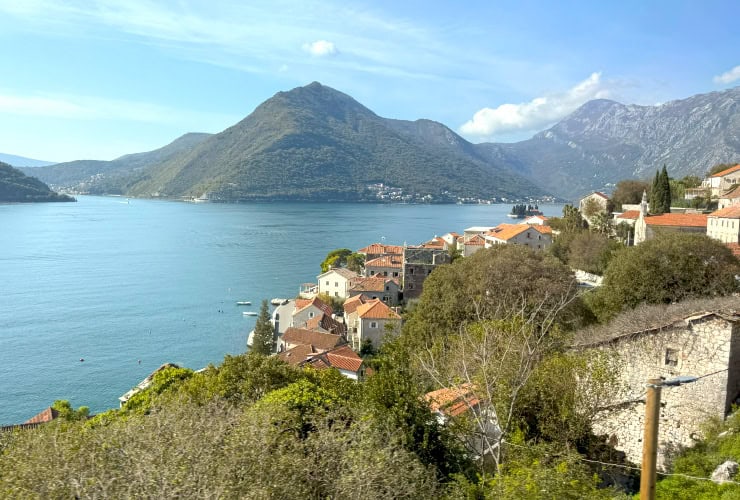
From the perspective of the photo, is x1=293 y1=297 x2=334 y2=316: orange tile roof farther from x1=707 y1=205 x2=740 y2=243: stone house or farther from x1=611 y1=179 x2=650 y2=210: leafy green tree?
x1=611 y1=179 x2=650 y2=210: leafy green tree

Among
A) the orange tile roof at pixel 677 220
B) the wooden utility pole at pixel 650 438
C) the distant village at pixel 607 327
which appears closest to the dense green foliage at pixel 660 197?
the distant village at pixel 607 327

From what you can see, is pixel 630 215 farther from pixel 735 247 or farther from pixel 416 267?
pixel 416 267

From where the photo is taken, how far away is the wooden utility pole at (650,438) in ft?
13.0

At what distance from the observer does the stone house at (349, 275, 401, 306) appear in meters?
45.4

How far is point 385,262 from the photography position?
5222cm

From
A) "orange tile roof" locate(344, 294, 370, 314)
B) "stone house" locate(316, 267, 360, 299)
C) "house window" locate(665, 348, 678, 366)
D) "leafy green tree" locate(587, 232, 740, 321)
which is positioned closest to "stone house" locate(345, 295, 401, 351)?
"orange tile roof" locate(344, 294, 370, 314)

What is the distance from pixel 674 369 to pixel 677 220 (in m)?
29.6

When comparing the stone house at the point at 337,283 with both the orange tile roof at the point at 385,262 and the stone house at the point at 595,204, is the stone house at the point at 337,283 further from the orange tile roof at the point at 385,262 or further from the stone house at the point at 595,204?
the stone house at the point at 595,204

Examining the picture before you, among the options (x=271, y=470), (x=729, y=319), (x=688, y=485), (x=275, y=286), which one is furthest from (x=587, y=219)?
(x=271, y=470)

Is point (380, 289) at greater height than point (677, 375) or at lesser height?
lesser

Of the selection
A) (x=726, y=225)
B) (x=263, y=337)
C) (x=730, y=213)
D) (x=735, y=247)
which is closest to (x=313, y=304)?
(x=263, y=337)

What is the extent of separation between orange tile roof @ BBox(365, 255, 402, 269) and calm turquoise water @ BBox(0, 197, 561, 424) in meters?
12.4

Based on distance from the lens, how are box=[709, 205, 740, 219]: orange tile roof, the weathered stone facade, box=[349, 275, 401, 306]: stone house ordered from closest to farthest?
the weathered stone facade, box=[709, 205, 740, 219]: orange tile roof, box=[349, 275, 401, 306]: stone house

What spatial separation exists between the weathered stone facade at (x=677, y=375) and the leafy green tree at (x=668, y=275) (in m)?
8.39
